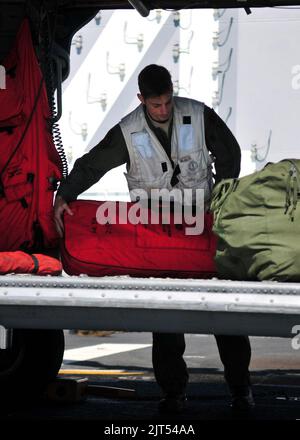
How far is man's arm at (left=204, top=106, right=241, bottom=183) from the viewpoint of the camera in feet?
16.5

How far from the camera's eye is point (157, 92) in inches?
192

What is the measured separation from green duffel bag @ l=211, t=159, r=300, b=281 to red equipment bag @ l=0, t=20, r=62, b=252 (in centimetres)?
78

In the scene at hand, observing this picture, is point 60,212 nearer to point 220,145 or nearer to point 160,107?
point 160,107

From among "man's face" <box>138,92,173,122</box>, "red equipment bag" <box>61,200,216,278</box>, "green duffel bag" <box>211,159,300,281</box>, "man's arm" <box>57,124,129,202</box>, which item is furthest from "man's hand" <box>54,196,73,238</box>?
"green duffel bag" <box>211,159,300,281</box>

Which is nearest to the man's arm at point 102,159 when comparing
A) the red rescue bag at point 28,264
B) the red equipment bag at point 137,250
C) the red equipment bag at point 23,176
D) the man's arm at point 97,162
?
the man's arm at point 97,162

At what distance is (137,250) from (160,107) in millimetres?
633

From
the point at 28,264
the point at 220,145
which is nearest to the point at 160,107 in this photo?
the point at 220,145

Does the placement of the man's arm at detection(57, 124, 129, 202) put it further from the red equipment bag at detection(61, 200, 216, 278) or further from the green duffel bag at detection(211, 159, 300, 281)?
the green duffel bag at detection(211, 159, 300, 281)

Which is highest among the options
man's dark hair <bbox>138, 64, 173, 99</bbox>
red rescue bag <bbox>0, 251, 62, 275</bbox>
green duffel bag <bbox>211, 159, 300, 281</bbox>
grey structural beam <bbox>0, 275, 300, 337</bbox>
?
man's dark hair <bbox>138, 64, 173, 99</bbox>

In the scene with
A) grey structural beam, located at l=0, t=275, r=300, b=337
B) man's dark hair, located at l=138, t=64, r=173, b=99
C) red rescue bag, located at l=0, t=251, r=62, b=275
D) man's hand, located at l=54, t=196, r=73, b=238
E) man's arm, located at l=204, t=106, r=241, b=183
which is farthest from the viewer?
man's arm, located at l=204, t=106, r=241, b=183

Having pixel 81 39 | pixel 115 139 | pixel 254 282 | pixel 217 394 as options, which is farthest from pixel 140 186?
pixel 81 39

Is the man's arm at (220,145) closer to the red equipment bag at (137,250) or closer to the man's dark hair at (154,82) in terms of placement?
the man's dark hair at (154,82)

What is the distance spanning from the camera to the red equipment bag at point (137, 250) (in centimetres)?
456
